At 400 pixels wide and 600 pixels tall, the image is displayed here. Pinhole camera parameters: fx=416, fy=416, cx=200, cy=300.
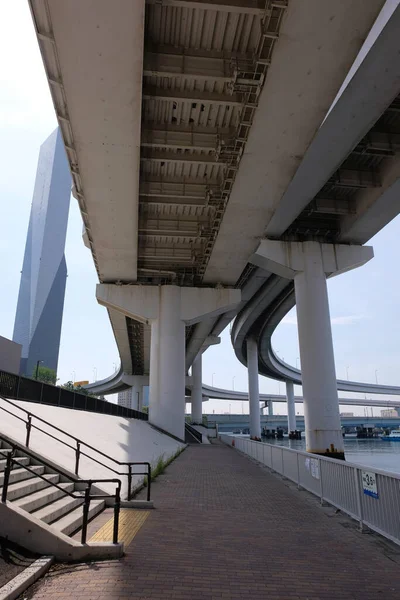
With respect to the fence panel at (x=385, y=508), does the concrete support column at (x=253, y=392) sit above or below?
above

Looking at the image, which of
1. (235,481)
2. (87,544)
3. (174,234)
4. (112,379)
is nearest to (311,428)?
(235,481)

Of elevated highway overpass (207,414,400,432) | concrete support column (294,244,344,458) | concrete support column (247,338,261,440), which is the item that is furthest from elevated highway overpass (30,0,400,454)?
elevated highway overpass (207,414,400,432)

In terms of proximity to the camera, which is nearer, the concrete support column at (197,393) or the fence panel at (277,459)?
the fence panel at (277,459)

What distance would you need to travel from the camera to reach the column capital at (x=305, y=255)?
797 inches

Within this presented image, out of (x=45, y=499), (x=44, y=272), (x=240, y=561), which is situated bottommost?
(x=240, y=561)

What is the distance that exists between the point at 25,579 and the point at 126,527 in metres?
2.53

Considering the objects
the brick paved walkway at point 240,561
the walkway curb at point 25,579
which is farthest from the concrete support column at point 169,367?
the walkway curb at point 25,579

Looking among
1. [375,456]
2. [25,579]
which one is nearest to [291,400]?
[375,456]

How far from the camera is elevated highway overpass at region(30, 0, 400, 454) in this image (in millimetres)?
8716

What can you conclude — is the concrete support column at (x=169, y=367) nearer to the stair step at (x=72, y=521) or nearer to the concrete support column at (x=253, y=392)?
the stair step at (x=72, y=521)

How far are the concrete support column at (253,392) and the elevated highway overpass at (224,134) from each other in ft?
87.2

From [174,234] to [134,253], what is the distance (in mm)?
2234

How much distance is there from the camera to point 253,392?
51.2 metres

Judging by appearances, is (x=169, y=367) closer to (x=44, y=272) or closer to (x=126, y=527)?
(x=126, y=527)
